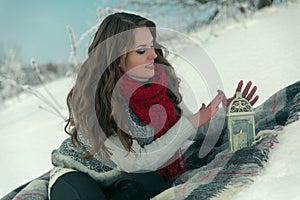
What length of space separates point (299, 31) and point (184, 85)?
1.07 meters

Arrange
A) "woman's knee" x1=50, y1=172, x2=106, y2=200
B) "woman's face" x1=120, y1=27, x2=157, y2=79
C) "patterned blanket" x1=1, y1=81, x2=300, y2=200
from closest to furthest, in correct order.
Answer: "patterned blanket" x1=1, y1=81, x2=300, y2=200 < "woman's knee" x1=50, y1=172, x2=106, y2=200 < "woman's face" x1=120, y1=27, x2=157, y2=79

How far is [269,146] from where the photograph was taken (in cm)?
144

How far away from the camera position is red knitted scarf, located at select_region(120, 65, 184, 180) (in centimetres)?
160

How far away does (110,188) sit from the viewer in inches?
63.7

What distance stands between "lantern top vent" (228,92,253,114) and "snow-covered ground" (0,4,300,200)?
15 cm

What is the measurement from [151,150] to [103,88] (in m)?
0.28

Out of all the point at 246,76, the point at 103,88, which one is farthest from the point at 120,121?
the point at 246,76

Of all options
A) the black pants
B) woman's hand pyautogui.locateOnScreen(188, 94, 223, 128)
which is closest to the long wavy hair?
the black pants

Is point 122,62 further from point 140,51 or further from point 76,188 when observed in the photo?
point 76,188

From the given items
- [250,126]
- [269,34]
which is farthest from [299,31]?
[250,126]

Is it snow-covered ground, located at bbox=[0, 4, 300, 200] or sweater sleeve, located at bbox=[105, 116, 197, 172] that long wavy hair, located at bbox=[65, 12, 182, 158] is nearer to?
sweater sleeve, located at bbox=[105, 116, 197, 172]

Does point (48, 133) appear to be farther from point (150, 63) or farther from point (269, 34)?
point (150, 63)

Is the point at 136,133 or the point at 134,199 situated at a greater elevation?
the point at 136,133

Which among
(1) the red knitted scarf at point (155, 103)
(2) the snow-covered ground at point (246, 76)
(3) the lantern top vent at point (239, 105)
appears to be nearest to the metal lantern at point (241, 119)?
(3) the lantern top vent at point (239, 105)
